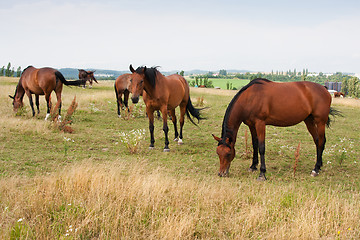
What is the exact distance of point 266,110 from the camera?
20.0ft

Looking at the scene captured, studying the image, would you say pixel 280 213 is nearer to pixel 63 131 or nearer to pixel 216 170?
pixel 216 170

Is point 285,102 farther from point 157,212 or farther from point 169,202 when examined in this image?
point 157,212

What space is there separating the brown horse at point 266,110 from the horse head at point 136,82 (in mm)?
2609

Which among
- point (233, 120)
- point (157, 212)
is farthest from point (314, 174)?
point (157, 212)

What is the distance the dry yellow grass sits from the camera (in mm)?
3525

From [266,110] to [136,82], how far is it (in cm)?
344

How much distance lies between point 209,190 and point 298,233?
1.64 metres

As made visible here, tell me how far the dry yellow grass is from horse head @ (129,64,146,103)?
9.81ft

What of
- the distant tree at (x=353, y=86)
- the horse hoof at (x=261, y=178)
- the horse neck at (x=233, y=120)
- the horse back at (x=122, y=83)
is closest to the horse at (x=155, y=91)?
the horse neck at (x=233, y=120)

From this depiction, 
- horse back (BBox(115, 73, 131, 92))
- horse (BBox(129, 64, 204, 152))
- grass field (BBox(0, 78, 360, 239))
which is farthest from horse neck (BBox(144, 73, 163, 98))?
horse back (BBox(115, 73, 131, 92))

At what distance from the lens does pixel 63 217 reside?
389 cm

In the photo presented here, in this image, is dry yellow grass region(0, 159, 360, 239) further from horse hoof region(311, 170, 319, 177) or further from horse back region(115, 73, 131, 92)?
horse back region(115, 73, 131, 92)

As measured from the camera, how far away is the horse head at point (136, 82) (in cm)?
747

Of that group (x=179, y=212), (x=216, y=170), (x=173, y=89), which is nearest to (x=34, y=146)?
(x=173, y=89)
